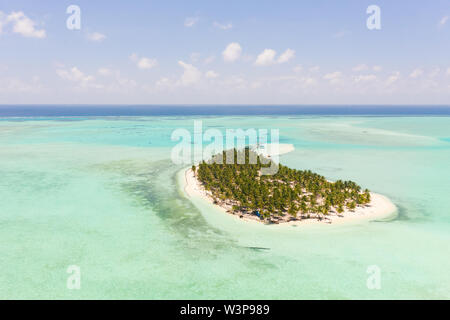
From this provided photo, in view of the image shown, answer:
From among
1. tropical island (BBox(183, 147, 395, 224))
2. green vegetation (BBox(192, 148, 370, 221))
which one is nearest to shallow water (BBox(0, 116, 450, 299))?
tropical island (BBox(183, 147, 395, 224))

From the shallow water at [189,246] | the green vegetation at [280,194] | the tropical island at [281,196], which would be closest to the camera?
the shallow water at [189,246]

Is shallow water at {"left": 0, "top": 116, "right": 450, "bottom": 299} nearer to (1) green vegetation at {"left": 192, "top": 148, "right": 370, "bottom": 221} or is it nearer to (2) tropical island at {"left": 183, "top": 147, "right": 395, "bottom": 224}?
(2) tropical island at {"left": 183, "top": 147, "right": 395, "bottom": 224}

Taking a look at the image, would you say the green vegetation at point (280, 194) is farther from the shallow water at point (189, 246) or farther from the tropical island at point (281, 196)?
the shallow water at point (189, 246)

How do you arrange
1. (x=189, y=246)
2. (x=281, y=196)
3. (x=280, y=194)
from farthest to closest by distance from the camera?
(x=280, y=194) → (x=281, y=196) → (x=189, y=246)

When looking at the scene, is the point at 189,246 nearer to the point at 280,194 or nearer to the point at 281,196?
the point at 281,196

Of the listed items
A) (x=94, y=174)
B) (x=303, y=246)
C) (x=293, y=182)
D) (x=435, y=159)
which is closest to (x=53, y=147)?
(x=94, y=174)

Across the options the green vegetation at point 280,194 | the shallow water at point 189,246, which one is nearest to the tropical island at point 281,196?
the green vegetation at point 280,194

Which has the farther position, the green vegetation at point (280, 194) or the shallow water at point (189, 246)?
the green vegetation at point (280, 194)

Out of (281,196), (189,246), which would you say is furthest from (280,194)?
(189,246)
